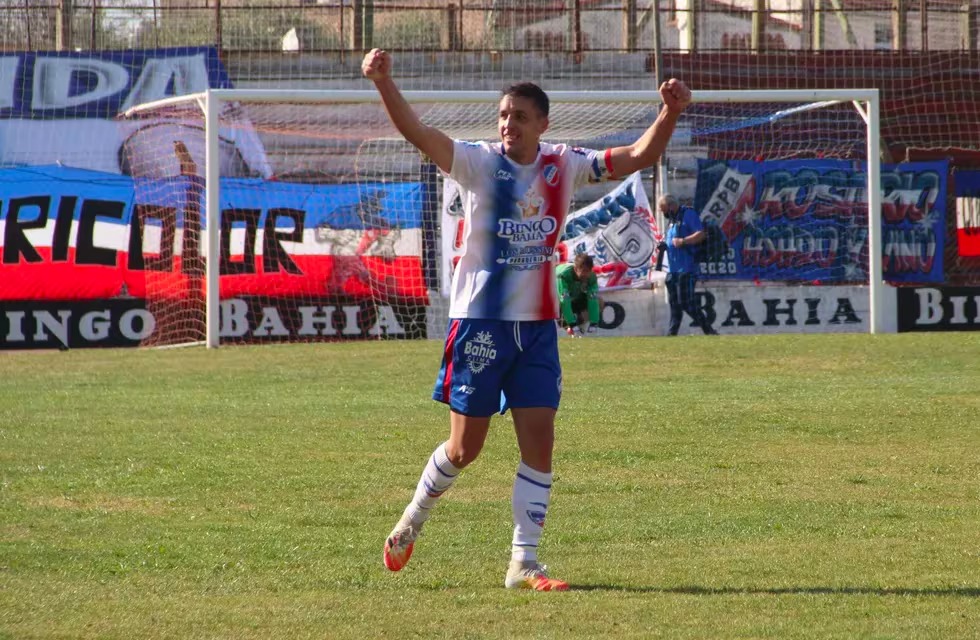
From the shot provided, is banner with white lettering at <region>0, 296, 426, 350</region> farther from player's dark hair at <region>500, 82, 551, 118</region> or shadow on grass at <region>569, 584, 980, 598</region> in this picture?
shadow on grass at <region>569, 584, 980, 598</region>

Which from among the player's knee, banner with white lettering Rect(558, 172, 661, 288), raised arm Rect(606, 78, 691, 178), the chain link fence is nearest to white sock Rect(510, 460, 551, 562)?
the player's knee

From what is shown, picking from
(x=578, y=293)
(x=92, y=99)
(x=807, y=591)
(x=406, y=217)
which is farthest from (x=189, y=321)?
(x=807, y=591)

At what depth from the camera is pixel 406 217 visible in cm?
2178

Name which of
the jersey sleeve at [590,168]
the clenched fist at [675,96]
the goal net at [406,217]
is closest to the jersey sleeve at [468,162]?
the jersey sleeve at [590,168]

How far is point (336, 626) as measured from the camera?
5.23 m

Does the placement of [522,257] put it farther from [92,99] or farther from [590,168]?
[92,99]

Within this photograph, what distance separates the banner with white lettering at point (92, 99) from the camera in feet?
86.8

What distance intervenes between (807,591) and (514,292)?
1639 mm

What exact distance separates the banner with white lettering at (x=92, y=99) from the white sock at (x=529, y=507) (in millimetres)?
20394

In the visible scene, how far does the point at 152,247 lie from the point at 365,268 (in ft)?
10.3

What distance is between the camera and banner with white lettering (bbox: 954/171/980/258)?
24.5 m

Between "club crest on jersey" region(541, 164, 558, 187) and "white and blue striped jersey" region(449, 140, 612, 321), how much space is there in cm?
1

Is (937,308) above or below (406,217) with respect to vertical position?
below

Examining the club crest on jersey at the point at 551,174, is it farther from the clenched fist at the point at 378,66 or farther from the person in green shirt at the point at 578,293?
Result: the person in green shirt at the point at 578,293
